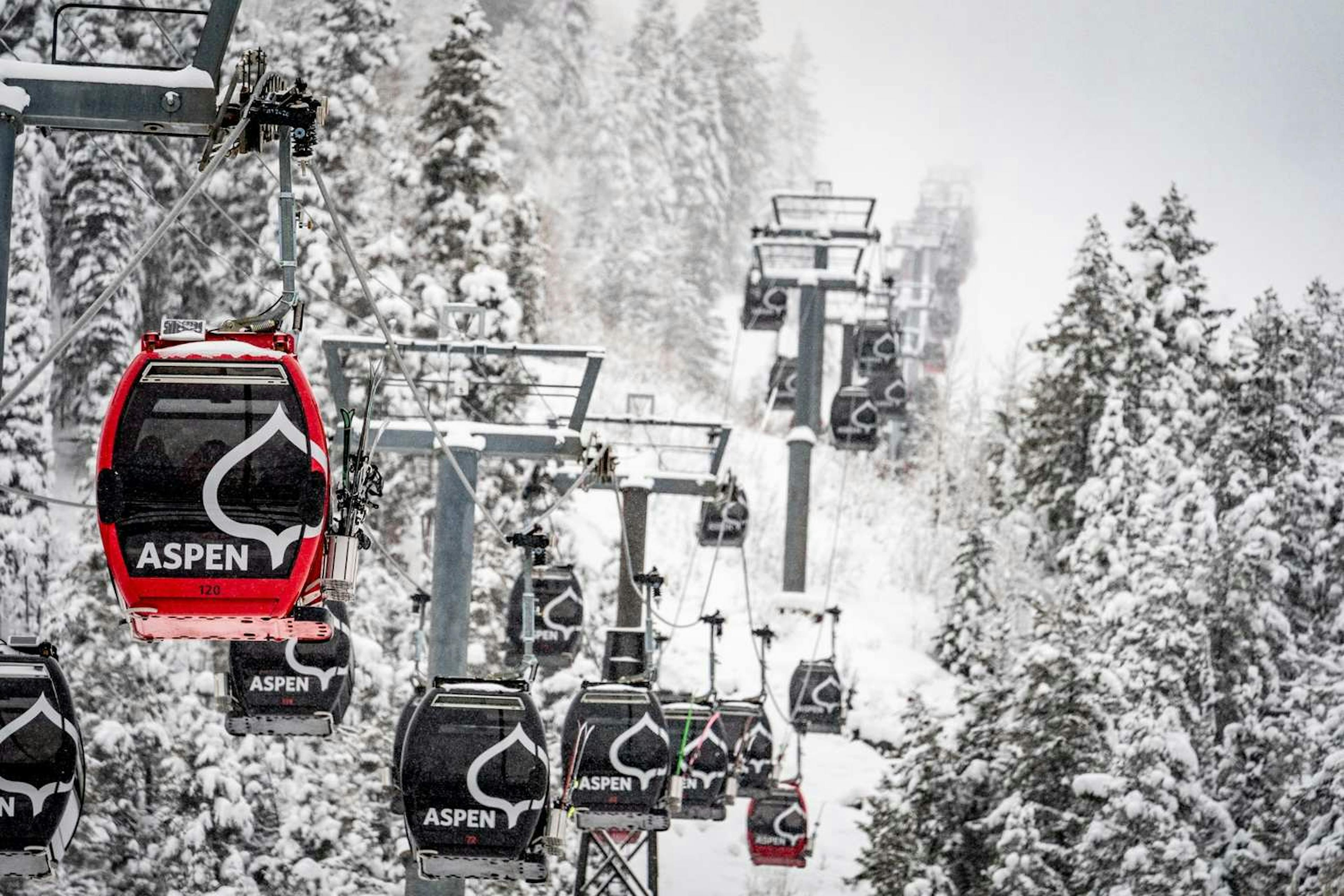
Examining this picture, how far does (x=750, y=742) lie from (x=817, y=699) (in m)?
2.69

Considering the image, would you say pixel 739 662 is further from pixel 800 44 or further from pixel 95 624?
pixel 800 44

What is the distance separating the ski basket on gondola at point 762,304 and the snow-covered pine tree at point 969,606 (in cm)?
1557

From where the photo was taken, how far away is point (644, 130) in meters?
55.1

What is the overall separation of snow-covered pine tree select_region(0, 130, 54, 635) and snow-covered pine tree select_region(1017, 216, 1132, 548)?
20596 mm

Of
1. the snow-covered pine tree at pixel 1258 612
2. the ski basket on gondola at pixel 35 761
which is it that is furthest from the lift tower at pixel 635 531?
the snow-covered pine tree at pixel 1258 612

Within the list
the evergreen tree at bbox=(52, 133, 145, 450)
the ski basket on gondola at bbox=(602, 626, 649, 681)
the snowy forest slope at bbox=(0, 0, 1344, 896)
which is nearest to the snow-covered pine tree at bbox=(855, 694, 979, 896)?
the snowy forest slope at bbox=(0, 0, 1344, 896)

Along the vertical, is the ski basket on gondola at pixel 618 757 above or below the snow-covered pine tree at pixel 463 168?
below

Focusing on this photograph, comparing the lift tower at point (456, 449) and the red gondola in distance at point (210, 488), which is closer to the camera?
the red gondola in distance at point (210, 488)

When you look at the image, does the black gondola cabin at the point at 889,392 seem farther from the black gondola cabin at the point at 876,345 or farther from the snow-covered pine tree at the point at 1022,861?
the snow-covered pine tree at the point at 1022,861

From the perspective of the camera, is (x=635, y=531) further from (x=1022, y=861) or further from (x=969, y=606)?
(x=969, y=606)

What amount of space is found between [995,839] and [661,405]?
27.1m

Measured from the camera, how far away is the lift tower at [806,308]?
738 inches

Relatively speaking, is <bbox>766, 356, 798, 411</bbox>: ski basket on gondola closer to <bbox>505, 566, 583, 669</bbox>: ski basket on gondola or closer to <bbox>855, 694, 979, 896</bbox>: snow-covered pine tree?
<bbox>505, 566, 583, 669</bbox>: ski basket on gondola

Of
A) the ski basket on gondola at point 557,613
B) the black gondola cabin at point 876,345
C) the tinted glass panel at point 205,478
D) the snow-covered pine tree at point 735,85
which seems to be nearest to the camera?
the tinted glass panel at point 205,478
